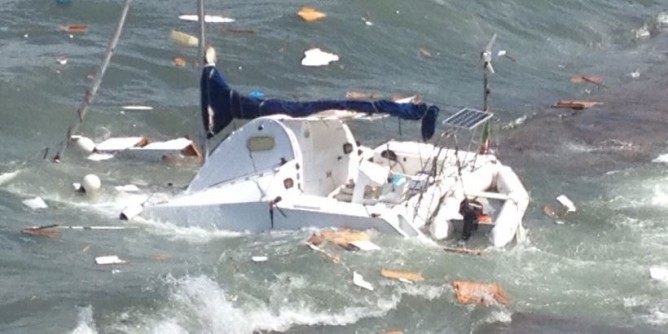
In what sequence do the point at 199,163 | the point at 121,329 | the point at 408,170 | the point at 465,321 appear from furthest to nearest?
the point at 199,163
the point at 408,170
the point at 465,321
the point at 121,329

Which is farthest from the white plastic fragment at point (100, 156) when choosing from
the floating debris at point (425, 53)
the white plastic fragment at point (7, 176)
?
the floating debris at point (425, 53)

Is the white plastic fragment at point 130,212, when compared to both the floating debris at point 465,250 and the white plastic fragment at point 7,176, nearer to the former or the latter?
the white plastic fragment at point 7,176

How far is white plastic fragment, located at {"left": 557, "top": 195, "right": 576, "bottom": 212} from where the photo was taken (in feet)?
84.1

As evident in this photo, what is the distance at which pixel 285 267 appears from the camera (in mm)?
21422

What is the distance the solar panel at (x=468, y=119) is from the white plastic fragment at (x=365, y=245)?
2.62m

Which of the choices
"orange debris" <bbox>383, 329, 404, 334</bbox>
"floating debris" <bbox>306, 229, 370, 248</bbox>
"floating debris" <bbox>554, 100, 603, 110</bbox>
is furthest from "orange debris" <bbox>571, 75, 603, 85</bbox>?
"orange debris" <bbox>383, 329, 404, 334</bbox>

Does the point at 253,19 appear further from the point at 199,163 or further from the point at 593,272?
the point at 593,272

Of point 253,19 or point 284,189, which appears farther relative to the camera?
point 253,19

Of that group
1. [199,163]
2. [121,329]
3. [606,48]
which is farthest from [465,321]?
[606,48]

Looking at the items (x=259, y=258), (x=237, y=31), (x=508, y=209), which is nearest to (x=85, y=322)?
(x=259, y=258)

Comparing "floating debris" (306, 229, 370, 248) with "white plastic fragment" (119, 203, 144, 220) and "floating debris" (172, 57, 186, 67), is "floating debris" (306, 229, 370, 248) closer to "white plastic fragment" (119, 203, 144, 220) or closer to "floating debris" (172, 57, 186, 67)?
"white plastic fragment" (119, 203, 144, 220)

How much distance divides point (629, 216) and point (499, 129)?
267 inches

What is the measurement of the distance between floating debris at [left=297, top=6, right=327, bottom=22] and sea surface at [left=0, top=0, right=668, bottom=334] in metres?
0.26

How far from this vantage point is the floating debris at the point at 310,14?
1465 inches
